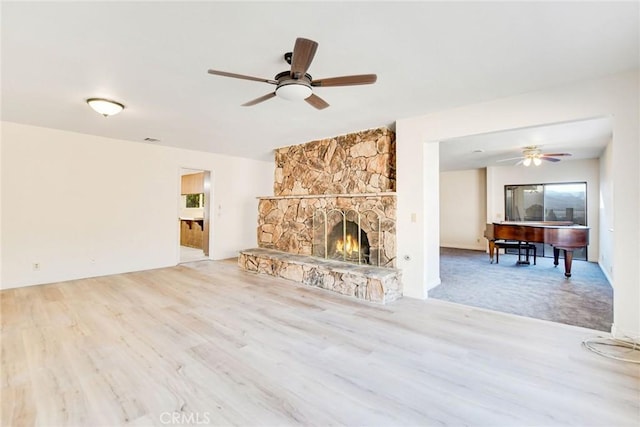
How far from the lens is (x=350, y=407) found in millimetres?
1819

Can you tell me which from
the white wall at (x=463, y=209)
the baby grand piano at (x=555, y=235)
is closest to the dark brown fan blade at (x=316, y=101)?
the baby grand piano at (x=555, y=235)

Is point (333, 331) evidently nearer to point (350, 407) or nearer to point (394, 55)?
point (350, 407)

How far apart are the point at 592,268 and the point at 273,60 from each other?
7383 mm

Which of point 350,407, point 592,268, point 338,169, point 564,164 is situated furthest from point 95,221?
point 564,164

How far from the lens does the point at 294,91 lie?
2600 mm

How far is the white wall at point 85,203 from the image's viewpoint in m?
4.52

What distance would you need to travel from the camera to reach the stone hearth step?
→ 3861mm

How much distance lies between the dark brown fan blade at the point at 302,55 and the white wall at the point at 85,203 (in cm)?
478

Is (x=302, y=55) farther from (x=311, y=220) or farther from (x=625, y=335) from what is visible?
(x=625, y=335)

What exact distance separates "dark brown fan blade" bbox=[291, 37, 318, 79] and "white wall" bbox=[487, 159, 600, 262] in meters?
8.02

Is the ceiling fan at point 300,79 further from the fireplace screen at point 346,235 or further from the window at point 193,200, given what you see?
the window at point 193,200

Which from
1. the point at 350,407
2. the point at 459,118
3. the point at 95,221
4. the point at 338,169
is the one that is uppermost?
the point at 459,118

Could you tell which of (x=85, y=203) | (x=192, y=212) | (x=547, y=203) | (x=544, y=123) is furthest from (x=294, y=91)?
(x=547, y=203)

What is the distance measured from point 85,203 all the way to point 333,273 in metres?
4.60
